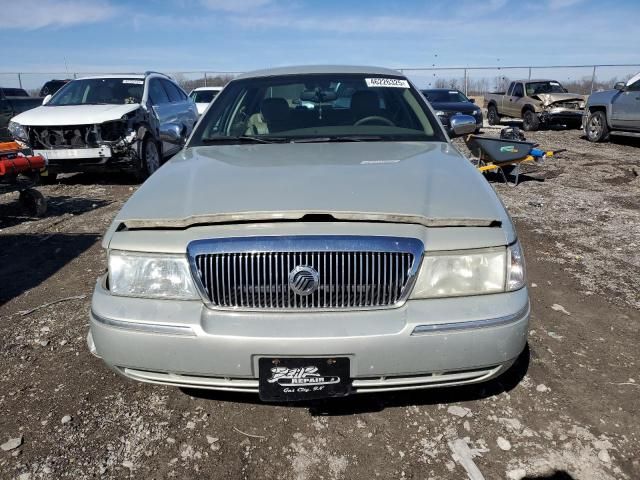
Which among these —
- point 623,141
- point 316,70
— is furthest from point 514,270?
point 623,141

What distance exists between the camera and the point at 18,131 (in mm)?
7340

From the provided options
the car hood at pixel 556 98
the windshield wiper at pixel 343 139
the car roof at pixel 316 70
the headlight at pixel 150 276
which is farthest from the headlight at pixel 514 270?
the car hood at pixel 556 98

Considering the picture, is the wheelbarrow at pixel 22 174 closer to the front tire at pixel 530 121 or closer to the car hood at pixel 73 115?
the car hood at pixel 73 115

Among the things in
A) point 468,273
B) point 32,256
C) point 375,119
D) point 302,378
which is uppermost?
point 375,119

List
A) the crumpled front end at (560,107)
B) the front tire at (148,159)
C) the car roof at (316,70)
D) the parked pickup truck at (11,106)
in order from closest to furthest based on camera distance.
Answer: the car roof at (316,70), the front tire at (148,159), the parked pickup truck at (11,106), the crumpled front end at (560,107)

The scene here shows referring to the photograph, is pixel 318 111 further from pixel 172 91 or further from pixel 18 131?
pixel 172 91

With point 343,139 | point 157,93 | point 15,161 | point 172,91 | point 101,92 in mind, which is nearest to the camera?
point 343,139

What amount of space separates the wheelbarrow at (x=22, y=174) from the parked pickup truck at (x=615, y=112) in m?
11.8

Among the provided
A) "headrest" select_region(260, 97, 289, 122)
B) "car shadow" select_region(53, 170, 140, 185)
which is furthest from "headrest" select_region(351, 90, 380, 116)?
"car shadow" select_region(53, 170, 140, 185)

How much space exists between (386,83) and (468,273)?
2186 mm

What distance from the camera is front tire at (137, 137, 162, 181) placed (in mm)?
7652

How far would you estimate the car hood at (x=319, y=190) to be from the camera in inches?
82.2

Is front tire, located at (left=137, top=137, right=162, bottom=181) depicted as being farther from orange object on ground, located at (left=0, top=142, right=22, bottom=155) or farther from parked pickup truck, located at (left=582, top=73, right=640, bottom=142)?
parked pickup truck, located at (left=582, top=73, right=640, bottom=142)

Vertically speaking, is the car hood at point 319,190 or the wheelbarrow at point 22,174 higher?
the car hood at point 319,190
